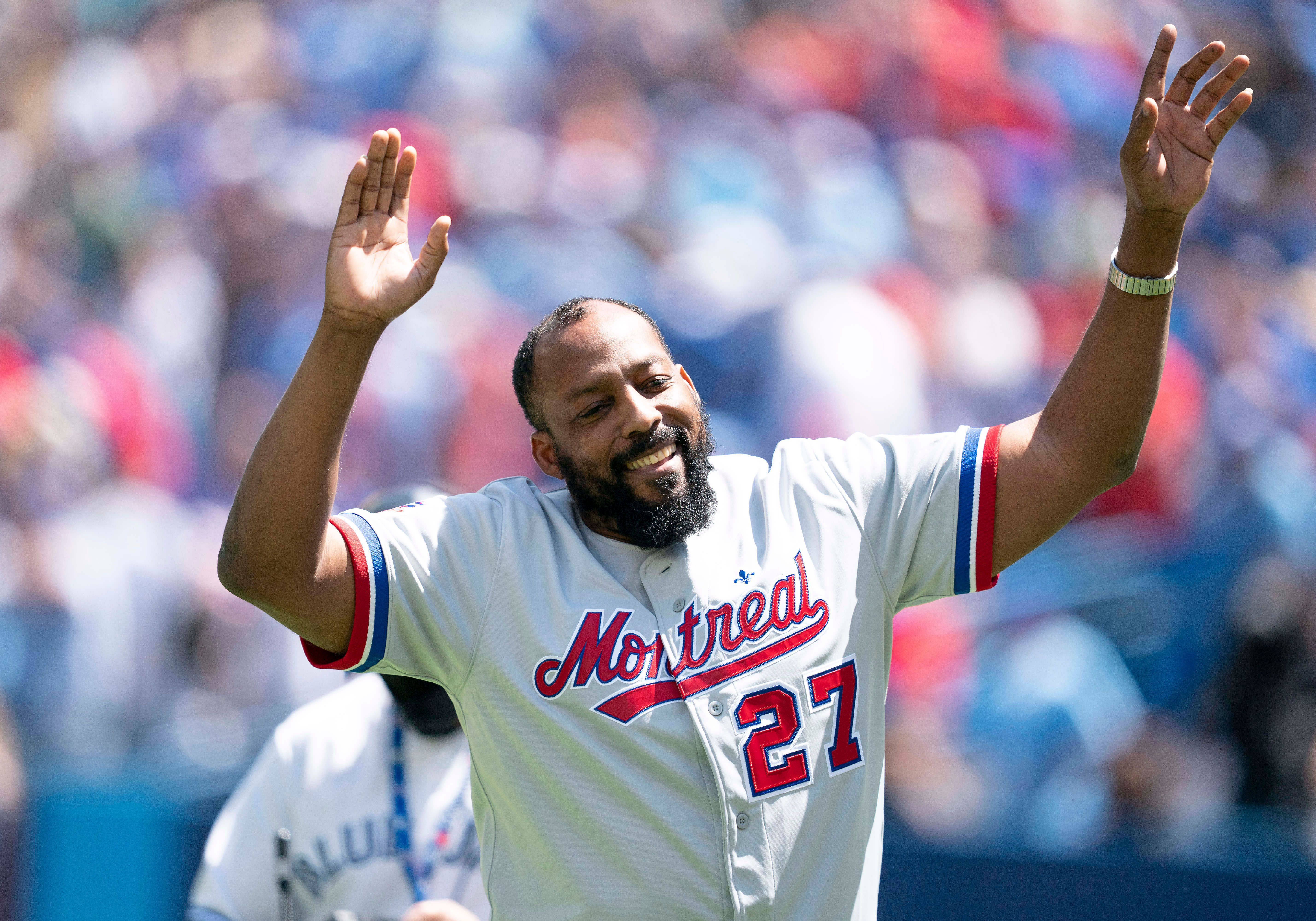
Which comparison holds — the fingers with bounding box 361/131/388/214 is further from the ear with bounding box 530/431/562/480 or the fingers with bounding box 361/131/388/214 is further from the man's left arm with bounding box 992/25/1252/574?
Answer: the man's left arm with bounding box 992/25/1252/574

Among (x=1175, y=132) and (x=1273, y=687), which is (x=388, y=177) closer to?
(x=1175, y=132)

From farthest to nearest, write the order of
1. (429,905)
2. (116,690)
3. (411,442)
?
(411,442) < (116,690) < (429,905)

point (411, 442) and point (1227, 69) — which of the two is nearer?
point (1227, 69)

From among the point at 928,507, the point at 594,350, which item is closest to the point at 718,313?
the point at 594,350

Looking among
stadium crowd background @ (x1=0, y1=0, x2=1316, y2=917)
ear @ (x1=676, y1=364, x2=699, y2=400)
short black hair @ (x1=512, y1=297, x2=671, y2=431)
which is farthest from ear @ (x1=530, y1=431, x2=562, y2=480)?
stadium crowd background @ (x1=0, y1=0, x2=1316, y2=917)

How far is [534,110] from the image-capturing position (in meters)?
7.83

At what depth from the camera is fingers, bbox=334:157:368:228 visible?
188cm

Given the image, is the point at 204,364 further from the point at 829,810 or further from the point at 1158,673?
the point at 829,810

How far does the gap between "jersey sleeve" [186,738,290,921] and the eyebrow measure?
51.0 inches

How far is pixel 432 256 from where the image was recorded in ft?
6.11

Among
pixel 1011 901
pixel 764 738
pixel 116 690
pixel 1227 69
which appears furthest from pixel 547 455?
pixel 116 690

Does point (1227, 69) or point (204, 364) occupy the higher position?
point (204, 364)

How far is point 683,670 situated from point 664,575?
0.18 meters

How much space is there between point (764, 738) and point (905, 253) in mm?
5518
